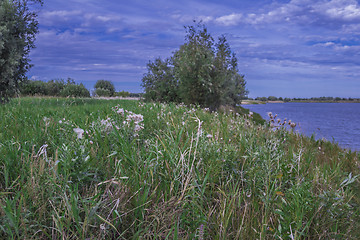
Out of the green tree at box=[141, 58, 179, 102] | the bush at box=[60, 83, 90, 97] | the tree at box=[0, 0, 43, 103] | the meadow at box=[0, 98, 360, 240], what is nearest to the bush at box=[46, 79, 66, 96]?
the bush at box=[60, 83, 90, 97]

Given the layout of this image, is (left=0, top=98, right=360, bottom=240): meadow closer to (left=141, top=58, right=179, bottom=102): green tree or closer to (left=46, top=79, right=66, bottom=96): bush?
(left=141, top=58, right=179, bottom=102): green tree

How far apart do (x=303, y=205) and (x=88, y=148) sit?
2501mm

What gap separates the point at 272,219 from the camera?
2867mm

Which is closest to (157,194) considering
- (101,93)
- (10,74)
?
(10,74)

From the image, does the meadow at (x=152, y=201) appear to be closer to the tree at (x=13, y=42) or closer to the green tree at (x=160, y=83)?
the tree at (x=13, y=42)

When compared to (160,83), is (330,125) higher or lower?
lower

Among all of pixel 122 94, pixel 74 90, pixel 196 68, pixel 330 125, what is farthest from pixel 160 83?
pixel 122 94

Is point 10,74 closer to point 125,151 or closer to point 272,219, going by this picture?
point 125,151

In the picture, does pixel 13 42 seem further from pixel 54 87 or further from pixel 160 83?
pixel 54 87

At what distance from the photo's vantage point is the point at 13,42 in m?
13.1

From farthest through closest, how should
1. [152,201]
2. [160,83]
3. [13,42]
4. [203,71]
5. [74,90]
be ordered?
Result: [74,90]
[160,83]
[203,71]
[13,42]
[152,201]

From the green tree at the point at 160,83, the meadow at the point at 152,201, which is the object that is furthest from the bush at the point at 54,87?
the meadow at the point at 152,201

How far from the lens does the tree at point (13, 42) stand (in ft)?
41.7

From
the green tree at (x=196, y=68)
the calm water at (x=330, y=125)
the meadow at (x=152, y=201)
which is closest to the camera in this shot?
the meadow at (x=152, y=201)
